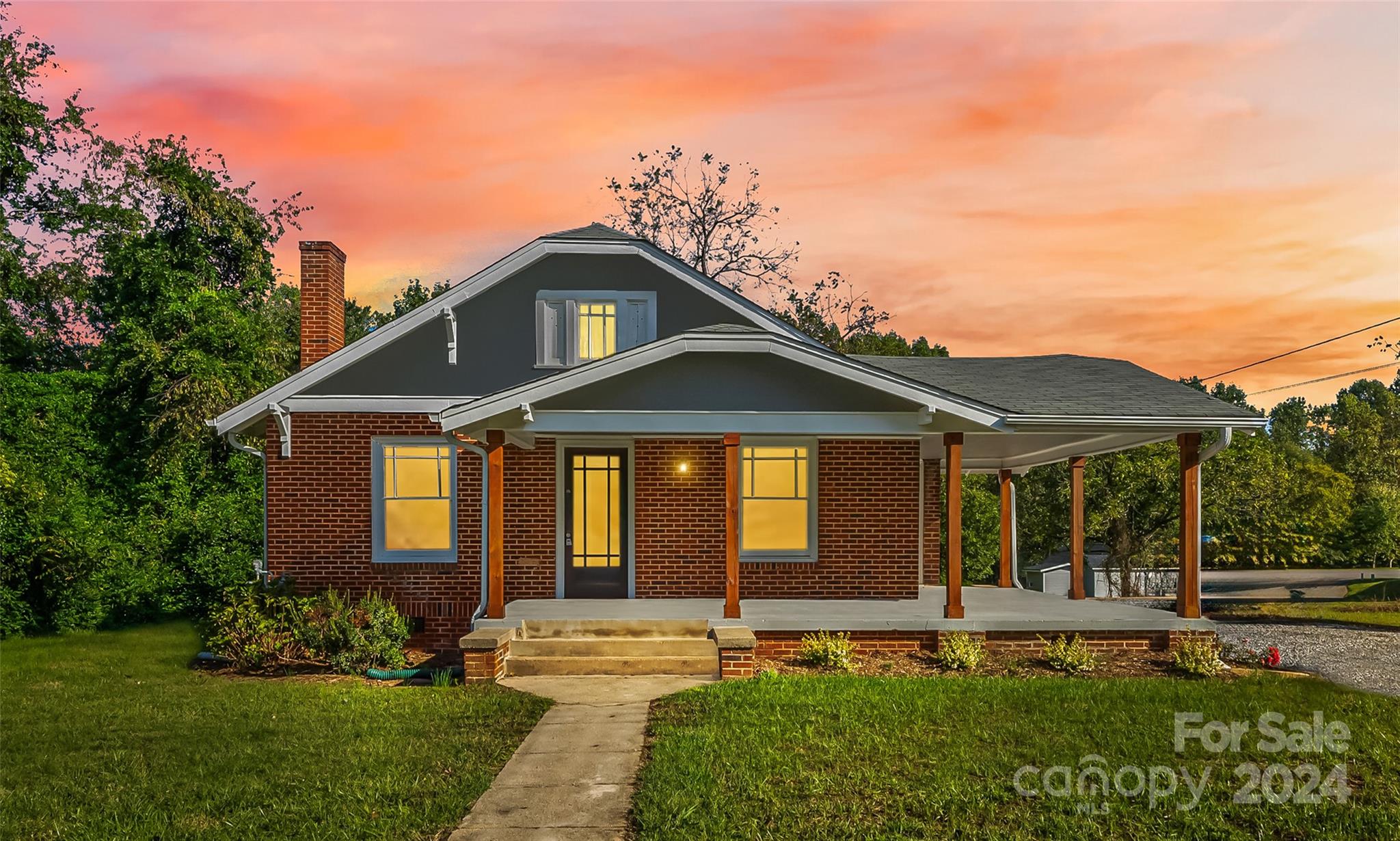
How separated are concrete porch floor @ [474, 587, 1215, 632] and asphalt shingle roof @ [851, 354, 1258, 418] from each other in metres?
2.60

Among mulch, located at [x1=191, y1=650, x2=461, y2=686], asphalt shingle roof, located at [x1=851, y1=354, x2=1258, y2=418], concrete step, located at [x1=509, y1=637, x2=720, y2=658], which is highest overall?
asphalt shingle roof, located at [x1=851, y1=354, x2=1258, y2=418]

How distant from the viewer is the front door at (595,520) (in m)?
13.3

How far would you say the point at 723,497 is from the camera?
13.4 m

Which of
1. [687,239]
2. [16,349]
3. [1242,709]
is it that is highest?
[687,239]

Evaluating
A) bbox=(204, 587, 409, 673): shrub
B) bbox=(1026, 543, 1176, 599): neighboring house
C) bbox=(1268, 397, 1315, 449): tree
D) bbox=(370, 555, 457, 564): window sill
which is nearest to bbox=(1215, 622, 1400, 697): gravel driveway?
bbox=(1026, 543, 1176, 599): neighboring house

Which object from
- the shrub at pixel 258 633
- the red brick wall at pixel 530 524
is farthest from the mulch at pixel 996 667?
the shrub at pixel 258 633

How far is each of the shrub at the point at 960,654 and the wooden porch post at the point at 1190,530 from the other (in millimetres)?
2980

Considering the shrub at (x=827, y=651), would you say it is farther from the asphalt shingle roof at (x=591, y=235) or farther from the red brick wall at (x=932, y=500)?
Answer: the asphalt shingle roof at (x=591, y=235)

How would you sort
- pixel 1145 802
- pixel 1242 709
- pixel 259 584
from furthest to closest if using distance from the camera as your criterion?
1. pixel 259 584
2. pixel 1242 709
3. pixel 1145 802

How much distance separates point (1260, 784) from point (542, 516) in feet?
30.6

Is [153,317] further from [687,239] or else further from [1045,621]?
[1045,621]

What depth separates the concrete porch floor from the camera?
10.8m

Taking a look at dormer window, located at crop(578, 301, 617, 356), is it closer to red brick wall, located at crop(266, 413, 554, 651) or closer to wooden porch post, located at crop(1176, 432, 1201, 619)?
red brick wall, located at crop(266, 413, 554, 651)

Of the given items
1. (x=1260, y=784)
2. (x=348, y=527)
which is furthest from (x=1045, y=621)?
(x=348, y=527)
